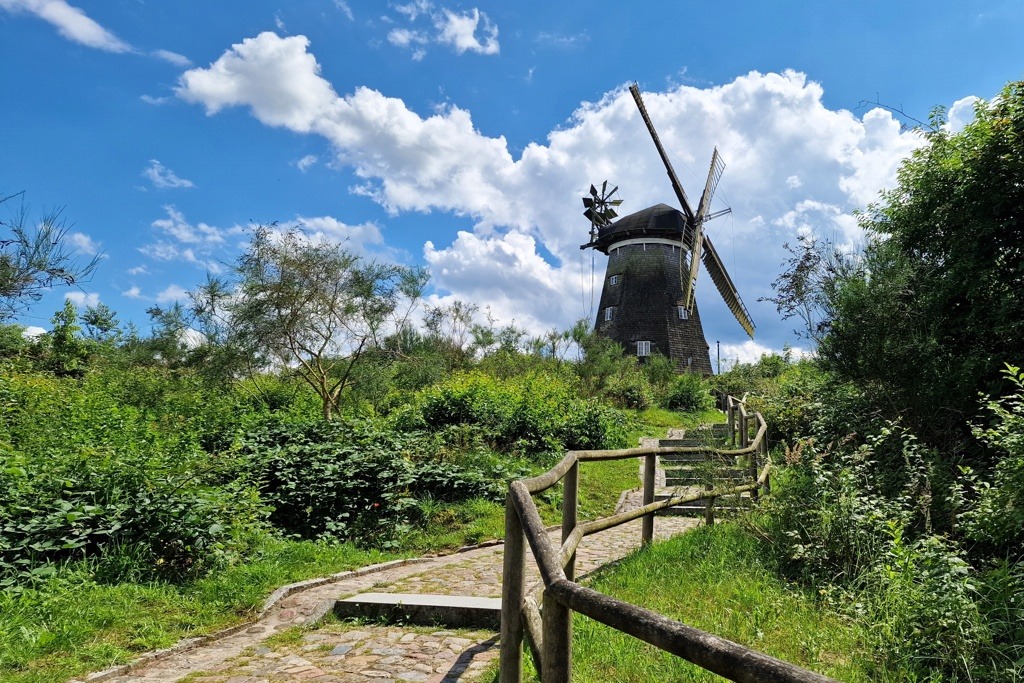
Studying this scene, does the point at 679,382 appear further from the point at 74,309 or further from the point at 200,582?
the point at 74,309

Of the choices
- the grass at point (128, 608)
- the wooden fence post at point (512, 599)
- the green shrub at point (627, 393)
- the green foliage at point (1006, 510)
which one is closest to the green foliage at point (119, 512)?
the grass at point (128, 608)

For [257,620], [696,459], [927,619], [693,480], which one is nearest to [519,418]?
[696,459]

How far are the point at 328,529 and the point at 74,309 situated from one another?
26.3 metres

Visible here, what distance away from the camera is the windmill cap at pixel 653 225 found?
1219 inches

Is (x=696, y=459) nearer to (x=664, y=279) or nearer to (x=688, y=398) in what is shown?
(x=688, y=398)

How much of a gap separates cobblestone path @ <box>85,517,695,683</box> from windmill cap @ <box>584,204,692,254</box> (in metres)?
27.5

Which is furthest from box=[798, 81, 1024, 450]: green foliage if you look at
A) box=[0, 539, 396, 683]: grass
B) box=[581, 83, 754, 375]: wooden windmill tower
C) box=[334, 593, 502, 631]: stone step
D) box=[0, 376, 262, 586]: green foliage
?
box=[581, 83, 754, 375]: wooden windmill tower

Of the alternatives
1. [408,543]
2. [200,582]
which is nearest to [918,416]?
[408,543]

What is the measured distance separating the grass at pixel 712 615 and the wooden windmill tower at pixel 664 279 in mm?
24985

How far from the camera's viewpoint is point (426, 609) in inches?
180

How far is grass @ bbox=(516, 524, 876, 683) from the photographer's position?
3.33m

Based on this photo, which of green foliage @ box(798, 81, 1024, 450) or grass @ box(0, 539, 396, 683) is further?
green foliage @ box(798, 81, 1024, 450)

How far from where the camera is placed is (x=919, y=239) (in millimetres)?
9508

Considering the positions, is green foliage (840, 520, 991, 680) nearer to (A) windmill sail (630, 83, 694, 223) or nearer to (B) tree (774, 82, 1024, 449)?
(B) tree (774, 82, 1024, 449)
